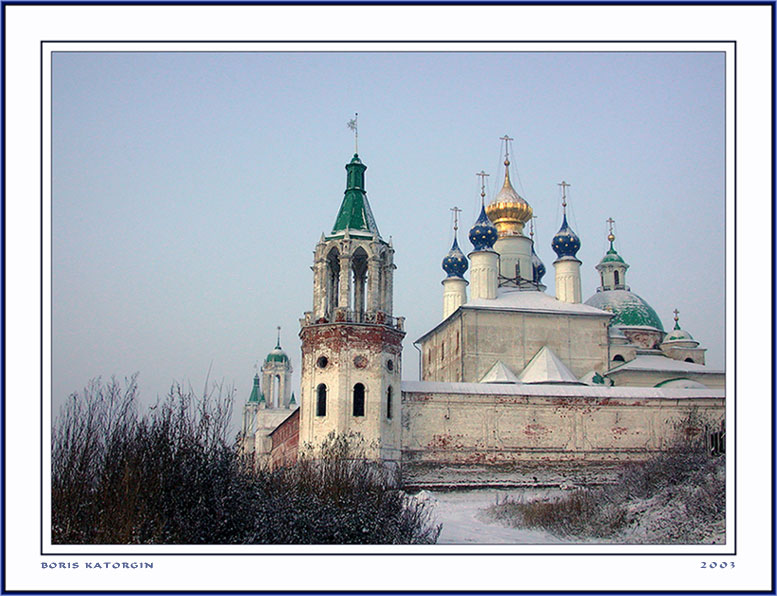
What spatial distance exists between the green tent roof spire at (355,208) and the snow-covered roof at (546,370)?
334 inches

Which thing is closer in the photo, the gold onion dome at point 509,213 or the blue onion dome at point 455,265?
the gold onion dome at point 509,213

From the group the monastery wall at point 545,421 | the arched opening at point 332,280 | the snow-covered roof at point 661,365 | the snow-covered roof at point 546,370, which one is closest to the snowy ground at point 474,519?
the monastery wall at point 545,421

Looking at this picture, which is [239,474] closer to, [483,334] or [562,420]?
[562,420]

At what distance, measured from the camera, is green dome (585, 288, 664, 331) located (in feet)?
119

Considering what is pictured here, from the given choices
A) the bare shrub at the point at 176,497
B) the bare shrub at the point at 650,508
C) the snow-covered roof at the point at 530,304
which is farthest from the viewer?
the snow-covered roof at the point at 530,304

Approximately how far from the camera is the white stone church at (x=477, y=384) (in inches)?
848

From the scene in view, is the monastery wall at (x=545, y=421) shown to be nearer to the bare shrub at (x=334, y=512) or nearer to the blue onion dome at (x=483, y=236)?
the bare shrub at (x=334, y=512)

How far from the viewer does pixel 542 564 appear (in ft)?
28.0

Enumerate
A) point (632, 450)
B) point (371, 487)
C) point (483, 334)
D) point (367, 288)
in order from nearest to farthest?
1. point (371, 487)
2. point (367, 288)
3. point (632, 450)
4. point (483, 334)

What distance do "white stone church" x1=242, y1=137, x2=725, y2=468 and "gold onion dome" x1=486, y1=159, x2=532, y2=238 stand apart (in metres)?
4.03

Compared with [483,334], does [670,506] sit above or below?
below

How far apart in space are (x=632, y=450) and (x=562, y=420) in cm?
213

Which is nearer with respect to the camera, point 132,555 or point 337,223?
point 132,555

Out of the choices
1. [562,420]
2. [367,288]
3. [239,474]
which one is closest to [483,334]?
[562,420]
